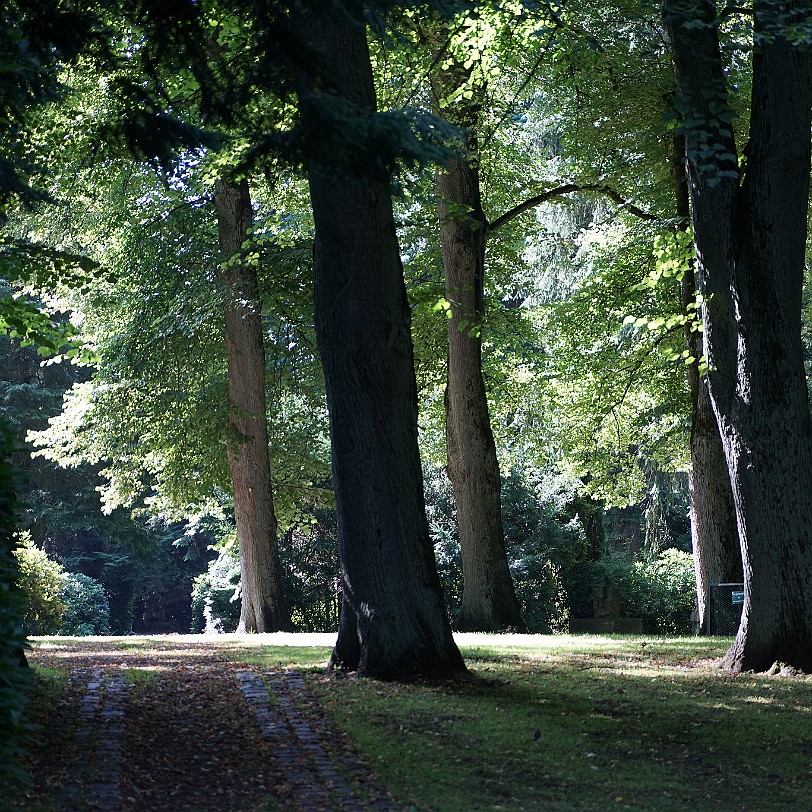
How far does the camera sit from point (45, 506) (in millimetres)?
37625

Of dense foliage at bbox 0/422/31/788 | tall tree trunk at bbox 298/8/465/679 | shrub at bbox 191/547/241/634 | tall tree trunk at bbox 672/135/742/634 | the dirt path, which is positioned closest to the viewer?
dense foliage at bbox 0/422/31/788

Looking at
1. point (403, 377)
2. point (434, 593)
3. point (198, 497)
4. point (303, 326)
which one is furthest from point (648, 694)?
point (198, 497)

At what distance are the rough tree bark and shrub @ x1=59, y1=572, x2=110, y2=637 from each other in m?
17.5

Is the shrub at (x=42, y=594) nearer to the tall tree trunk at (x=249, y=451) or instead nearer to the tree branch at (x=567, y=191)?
the tall tree trunk at (x=249, y=451)

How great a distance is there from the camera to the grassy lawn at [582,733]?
21.0ft

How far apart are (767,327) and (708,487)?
632 centimetres

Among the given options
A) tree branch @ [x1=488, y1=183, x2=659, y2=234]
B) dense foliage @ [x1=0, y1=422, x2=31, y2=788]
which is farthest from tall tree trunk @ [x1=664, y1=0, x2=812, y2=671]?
tree branch @ [x1=488, y1=183, x2=659, y2=234]

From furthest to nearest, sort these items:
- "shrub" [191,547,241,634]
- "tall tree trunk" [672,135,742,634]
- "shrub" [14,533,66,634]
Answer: "shrub" [191,547,241,634]
"shrub" [14,533,66,634]
"tall tree trunk" [672,135,742,634]

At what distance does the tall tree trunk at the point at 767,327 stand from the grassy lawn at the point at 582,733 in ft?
2.51

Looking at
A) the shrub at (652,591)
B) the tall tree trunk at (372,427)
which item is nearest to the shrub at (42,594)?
the shrub at (652,591)

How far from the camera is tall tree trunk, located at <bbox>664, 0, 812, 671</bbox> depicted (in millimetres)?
9969

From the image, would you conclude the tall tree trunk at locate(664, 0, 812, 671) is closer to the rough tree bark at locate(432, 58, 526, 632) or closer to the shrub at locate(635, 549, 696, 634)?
the rough tree bark at locate(432, 58, 526, 632)

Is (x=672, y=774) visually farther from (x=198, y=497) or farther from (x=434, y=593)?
(x=198, y=497)

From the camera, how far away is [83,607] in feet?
107
